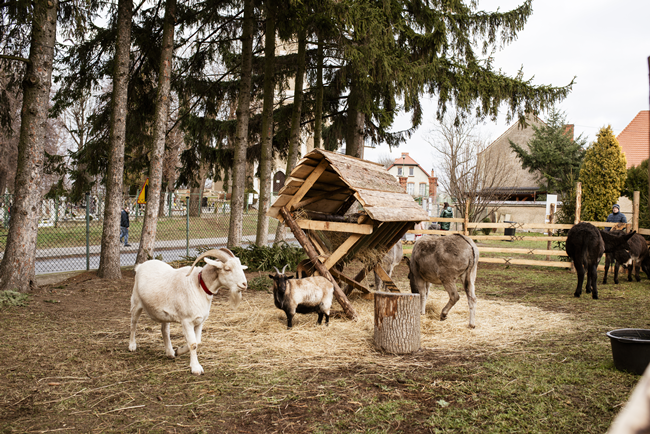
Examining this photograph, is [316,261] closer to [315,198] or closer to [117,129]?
[315,198]

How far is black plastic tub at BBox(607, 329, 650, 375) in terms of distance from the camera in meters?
4.88

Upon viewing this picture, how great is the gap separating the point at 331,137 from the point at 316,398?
13664 mm

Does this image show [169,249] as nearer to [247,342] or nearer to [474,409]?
[247,342]

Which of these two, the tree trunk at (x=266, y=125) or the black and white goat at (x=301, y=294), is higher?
the tree trunk at (x=266, y=125)

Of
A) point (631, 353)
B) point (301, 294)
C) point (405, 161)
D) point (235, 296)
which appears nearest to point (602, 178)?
point (631, 353)

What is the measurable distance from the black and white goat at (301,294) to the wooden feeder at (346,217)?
11.2 inches

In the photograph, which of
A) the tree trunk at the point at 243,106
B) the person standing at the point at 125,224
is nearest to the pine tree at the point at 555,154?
the tree trunk at the point at 243,106

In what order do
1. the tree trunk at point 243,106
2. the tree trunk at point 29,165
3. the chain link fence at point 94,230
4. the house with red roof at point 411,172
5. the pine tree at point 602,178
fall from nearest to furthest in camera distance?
1. the tree trunk at point 29,165
2. the tree trunk at point 243,106
3. the chain link fence at point 94,230
4. the pine tree at point 602,178
5. the house with red roof at point 411,172

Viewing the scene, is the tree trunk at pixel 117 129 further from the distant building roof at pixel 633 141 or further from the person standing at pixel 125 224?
the distant building roof at pixel 633 141

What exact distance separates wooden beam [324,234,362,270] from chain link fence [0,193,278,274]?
16.0ft

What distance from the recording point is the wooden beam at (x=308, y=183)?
25.5ft

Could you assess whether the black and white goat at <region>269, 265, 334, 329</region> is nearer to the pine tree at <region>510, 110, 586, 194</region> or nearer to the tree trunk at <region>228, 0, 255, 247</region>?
the tree trunk at <region>228, 0, 255, 247</region>

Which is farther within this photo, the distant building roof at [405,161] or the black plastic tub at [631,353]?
the distant building roof at [405,161]

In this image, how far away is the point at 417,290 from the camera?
8.32 metres
